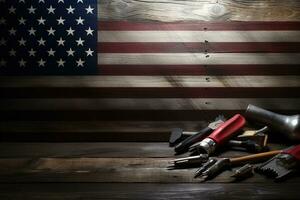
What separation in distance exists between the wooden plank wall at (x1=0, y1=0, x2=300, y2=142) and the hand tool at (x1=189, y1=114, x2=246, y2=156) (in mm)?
355

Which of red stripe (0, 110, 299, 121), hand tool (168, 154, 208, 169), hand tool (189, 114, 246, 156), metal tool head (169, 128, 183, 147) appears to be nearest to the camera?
hand tool (168, 154, 208, 169)

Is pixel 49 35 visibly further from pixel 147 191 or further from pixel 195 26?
pixel 147 191

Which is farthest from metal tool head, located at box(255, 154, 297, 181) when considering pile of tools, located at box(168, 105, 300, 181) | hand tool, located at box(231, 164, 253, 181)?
hand tool, located at box(231, 164, 253, 181)

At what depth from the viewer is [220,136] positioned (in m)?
3.28

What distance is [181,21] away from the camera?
3754mm

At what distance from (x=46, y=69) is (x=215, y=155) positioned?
Answer: 185 centimetres

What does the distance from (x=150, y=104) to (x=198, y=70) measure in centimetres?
58

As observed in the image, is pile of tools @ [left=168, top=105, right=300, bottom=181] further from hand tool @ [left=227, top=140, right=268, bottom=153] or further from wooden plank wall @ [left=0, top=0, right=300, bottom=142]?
wooden plank wall @ [left=0, top=0, right=300, bottom=142]

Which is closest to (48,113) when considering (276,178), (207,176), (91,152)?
(91,152)

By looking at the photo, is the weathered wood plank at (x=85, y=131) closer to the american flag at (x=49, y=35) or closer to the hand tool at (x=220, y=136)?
the american flag at (x=49, y=35)

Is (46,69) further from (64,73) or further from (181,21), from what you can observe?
(181,21)

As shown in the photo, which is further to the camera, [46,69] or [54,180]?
[46,69]

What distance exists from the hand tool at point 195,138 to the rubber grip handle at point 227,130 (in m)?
0.13

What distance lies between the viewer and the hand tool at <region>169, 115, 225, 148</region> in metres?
3.41
